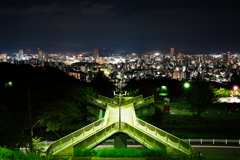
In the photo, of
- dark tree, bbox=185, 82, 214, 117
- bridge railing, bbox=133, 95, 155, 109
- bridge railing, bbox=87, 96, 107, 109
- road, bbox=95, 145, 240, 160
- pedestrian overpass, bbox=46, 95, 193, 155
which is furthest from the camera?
dark tree, bbox=185, 82, 214, 117

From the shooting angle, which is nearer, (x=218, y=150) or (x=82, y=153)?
(x=82, y=153)

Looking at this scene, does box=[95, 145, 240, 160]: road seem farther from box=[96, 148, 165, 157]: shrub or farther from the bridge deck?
box=[96, 148, 165, 157]: shrub

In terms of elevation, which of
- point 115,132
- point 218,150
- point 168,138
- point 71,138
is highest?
point 168,138

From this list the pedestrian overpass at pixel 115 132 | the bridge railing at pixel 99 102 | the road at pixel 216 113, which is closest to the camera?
the pedestrian overpass at pixel 115 132

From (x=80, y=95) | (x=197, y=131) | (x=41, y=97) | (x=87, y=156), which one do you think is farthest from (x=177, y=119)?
(x=41, y=97)

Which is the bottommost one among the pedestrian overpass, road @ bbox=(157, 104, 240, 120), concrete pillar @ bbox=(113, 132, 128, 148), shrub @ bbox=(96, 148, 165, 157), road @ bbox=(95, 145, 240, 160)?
road @ bbox=(95, 145, 240, 160)

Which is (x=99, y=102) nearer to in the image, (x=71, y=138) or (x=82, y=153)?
(x=71, y=138)

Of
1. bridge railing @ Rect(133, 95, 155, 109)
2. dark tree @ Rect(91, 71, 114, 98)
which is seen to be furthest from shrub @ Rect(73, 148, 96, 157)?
dark tree @ Rect(91, 71, 114, 98)

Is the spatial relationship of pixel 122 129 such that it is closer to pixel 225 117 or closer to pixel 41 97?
pixel 225 117

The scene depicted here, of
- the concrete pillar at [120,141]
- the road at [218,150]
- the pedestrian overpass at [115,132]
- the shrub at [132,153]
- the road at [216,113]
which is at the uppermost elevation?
the pedestrian overpass at [115,132]

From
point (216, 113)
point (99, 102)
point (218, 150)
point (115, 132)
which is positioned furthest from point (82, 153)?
point (216, 113)

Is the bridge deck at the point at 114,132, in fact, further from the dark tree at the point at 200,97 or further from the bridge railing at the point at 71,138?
the dark tree at the point at 200,97

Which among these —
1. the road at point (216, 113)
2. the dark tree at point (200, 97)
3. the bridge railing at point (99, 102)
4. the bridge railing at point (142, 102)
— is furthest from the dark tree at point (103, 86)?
the dark tree at point (200, 97)
